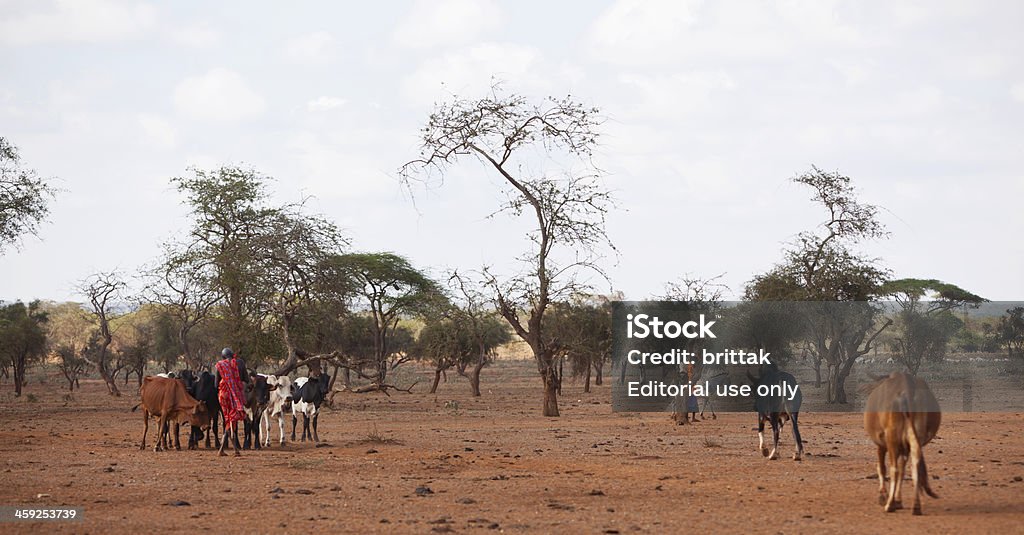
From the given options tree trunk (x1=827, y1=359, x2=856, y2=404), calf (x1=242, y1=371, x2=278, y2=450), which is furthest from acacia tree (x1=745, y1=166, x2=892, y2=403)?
calf (x1=242, y1=371, x2=278, y2=450)

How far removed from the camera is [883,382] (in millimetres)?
12039

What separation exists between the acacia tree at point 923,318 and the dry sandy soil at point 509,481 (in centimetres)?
1553

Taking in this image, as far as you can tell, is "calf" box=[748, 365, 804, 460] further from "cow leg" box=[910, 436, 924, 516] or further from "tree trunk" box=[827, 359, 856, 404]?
"tree trunk" box=[827, 359, 856, 404]

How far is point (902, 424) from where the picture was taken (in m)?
11.4

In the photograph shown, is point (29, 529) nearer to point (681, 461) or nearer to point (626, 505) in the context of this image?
point (626, 505)

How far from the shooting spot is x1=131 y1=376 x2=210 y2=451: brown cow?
20203 millimetres

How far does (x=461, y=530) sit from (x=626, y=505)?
262cm

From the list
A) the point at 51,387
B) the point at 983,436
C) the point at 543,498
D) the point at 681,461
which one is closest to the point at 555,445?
the point at 681,461

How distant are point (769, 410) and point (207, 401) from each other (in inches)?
409

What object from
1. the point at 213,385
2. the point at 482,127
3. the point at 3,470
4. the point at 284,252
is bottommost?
the point at 3,470

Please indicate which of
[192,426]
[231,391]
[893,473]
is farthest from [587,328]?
[893,473]

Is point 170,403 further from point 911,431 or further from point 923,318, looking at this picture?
point 923,318

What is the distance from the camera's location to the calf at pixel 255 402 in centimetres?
2033

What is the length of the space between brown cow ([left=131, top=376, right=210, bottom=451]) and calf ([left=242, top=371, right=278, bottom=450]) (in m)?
0.82
